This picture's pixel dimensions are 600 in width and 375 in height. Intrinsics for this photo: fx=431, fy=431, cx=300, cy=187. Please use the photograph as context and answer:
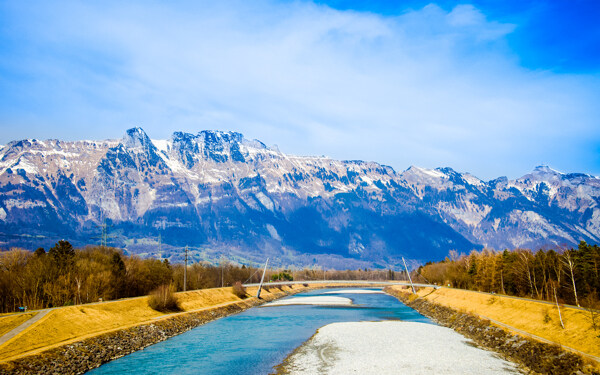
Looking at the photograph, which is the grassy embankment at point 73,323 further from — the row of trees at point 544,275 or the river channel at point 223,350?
the row of trees at point 544,275

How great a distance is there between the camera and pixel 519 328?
58.2m

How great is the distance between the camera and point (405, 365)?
150ft

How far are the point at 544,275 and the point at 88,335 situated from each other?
73.8 m

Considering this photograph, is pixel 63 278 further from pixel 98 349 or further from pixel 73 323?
pixel 98 349

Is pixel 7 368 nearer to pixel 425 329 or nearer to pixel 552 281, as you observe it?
pixel 425 329

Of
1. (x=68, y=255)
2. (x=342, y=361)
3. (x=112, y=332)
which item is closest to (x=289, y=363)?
(x=342, y=361)

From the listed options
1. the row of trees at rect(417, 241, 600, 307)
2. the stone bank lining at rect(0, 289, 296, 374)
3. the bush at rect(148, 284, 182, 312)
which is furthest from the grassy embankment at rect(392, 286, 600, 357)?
the bush at rect(148, 284, 182, 312)

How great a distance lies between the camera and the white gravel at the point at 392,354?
43.8 metres

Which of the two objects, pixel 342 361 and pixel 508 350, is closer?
pixel 342 361

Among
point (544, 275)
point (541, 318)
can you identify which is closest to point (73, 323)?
point (541, 318)

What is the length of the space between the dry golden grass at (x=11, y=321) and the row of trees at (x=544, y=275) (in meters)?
64.1

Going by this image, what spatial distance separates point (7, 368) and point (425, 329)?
59095 millimetres

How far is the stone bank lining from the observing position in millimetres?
39938

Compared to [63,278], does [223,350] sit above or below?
below
